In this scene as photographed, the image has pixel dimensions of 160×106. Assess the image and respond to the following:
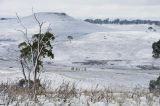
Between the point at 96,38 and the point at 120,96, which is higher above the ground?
the point at 120,96

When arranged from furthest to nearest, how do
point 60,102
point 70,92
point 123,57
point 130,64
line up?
point 123,57
point 130,64
point 70,92
point 60,102

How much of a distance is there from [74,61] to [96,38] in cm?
5512

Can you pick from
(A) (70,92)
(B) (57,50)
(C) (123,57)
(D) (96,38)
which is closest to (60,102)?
(A) (70,92)

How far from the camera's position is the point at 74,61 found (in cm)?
13825

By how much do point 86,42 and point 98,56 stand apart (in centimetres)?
3085

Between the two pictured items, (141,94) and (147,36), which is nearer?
(141,94)

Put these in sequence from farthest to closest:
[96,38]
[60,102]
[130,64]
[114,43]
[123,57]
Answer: [96,38] < [114,43] < [123,57] < [130,64] < [60,102]

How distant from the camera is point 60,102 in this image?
600 centimetres

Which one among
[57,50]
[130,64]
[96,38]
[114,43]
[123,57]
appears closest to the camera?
[130,64]

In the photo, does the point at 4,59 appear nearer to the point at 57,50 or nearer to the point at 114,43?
the point at 57,50

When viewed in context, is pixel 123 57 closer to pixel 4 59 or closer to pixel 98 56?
pixel 98 56

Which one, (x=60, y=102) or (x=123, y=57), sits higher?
(x=60, y=102)

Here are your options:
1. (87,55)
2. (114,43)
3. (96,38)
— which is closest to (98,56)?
(87,55)

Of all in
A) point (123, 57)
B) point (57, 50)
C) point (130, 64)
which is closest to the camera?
point (130, 64)
